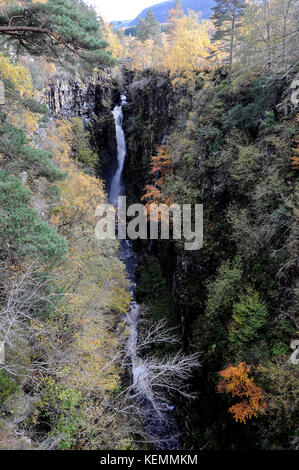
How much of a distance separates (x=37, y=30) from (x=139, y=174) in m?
20.9

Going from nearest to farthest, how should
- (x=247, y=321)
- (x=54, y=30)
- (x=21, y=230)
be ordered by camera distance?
(x=21, y=230)
(x=54, y=30)
(x=247, y=321)

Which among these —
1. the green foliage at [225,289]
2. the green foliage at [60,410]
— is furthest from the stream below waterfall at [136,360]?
the green foliage at [225,289]

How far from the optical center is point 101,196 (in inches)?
764

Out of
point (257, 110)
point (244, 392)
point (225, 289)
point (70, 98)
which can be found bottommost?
point (244, 392)

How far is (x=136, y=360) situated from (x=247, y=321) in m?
8.32

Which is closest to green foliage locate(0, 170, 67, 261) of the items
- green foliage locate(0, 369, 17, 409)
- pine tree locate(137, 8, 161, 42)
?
green foliage locate(0, 369, 17, 409)

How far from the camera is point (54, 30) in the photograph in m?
6.65

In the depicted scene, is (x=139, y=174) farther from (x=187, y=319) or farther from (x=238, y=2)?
(x=187, y=319)

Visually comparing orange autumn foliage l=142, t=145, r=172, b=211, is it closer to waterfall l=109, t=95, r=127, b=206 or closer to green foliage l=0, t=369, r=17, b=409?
waterfall l=109, t=95, r=127, b=206

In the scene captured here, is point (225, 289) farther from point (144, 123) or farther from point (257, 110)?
point (144, 123)

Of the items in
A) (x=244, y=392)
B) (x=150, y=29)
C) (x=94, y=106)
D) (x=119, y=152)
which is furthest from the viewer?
(x=150, y=29)

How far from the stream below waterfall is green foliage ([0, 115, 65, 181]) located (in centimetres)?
701

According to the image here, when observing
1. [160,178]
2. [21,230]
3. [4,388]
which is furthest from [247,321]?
[160,178]
